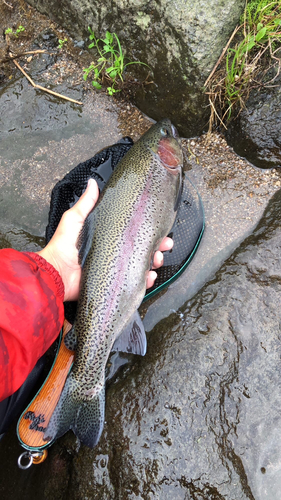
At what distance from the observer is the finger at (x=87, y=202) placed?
231 cm

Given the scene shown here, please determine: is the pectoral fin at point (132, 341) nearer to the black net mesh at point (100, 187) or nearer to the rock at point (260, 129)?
the black net mesh at point (100, 187)

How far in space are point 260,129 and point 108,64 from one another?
1543 millimetres

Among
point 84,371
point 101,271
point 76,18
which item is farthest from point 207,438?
point 76,18

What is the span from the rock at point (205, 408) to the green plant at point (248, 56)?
131 centimetres

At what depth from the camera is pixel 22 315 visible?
5.15ft

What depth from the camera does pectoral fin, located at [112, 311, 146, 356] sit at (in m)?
2.10

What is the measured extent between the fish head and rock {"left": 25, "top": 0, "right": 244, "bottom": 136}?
29 centimetres

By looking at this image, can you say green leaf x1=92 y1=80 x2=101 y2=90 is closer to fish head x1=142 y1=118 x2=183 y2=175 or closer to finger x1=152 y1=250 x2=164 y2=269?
fish head x1=142 y1=118 x2=183 y2=175

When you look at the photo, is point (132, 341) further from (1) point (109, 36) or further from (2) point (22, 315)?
(1) point (109, 36)

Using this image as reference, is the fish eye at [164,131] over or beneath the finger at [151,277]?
over

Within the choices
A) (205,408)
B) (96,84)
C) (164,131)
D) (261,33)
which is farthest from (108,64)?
(205,408)

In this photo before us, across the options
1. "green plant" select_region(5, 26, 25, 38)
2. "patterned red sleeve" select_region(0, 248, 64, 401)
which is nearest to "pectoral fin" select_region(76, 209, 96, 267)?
"patterned red sleeve" select_region(0, 248, 64, 401)

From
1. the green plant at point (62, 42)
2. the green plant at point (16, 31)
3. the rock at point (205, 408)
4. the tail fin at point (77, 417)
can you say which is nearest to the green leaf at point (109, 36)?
the green plant at point (62, 42)

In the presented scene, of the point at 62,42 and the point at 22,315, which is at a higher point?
the point at 62,42
